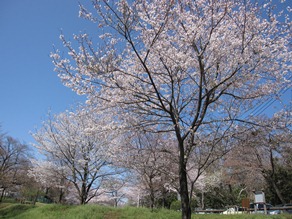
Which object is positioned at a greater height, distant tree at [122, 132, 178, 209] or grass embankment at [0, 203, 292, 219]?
distant tree at [122, 132, 178, 209]

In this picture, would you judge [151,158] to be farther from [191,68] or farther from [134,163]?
[191,68]

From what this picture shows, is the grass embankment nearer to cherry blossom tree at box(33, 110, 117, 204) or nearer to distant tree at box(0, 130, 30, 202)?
cherry blossom tree at box(33, 110, 117, 204)

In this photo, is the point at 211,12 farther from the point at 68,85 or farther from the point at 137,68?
the point at 68,85

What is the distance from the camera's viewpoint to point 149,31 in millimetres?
5289

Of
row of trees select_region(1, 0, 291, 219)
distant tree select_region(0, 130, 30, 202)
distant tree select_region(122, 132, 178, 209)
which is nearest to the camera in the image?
row of trees select_region(1, 0, 291, 219)

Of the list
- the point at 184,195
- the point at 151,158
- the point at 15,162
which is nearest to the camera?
the point at 184,195

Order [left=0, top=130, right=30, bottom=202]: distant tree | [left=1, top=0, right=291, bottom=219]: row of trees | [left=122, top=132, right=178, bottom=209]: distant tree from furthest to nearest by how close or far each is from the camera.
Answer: [left=0, top=130, right=30, bottom=202]: distant tree < [left=122, top=132, right=178, bottom=209]: distant tree < [left=1, top=0, right=291, bottom=219]: row of trees

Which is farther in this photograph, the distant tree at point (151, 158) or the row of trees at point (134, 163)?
the distant tree at point (151, 158)

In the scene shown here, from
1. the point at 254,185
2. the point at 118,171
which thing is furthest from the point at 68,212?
the point at 254,185

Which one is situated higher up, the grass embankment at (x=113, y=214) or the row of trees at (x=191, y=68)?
the row of trees at (x=191, y=68)

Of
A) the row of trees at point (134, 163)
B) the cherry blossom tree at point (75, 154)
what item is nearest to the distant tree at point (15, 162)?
the row of trees at point (134, 163)

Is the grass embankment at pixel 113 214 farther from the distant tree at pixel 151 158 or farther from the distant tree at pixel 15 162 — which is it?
the distant tree at pixel 15 162

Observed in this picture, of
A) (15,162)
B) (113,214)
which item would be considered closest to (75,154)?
(113,214)

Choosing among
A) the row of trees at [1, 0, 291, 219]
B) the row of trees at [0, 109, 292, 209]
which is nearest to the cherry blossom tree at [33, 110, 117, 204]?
the row of trees at [0, 109, 292, 209]
